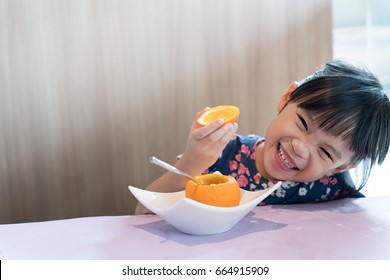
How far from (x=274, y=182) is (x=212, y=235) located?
0.38 m

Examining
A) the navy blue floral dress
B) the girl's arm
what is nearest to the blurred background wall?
the navy blue floral dress

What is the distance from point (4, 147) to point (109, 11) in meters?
0.50

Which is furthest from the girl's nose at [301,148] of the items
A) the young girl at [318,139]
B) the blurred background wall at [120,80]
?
the blurred background wall at [120,80]

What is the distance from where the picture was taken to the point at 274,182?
1159 mm

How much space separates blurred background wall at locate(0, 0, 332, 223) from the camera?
137 centimetres

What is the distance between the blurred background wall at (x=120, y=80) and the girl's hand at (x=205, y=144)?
44 centimetres

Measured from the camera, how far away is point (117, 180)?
4.75 feet

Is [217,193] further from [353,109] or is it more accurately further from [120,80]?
[120,80]

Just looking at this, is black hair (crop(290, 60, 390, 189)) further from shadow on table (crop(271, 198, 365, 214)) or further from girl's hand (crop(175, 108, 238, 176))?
girl's hand (crop(175, 108, 238, 176))

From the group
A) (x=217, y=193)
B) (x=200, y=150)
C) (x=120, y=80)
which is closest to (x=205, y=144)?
(x=200, y=150)

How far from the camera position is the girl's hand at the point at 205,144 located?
0.94 metres

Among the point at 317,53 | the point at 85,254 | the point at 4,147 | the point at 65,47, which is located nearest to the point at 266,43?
the point at 317,53

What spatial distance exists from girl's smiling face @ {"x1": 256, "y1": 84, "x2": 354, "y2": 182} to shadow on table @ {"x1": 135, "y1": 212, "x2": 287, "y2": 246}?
0.62 feet
